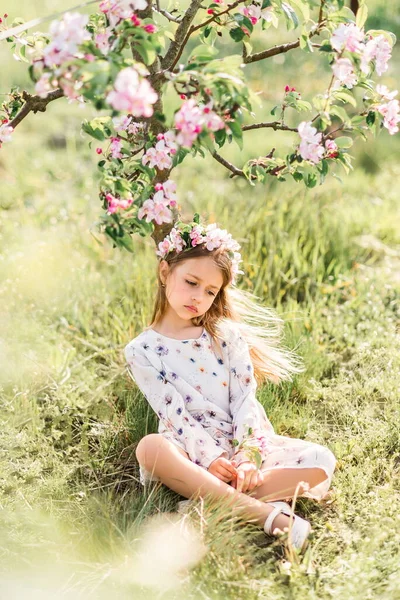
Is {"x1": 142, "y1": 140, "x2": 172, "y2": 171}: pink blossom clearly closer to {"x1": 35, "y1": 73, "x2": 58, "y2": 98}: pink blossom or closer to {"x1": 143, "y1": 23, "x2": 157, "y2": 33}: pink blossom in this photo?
{"x1": 143, "y1": 23, "x2": 157, "y2": 33}: pink blossom

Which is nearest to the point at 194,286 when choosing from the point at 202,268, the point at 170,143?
the point at 202,268

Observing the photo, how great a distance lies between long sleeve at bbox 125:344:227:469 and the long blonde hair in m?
0.21

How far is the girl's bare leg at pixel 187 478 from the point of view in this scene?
250 centimetres

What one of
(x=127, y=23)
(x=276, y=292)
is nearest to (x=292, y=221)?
(x=276, y=292)

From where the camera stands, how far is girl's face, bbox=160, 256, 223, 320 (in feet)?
8.98

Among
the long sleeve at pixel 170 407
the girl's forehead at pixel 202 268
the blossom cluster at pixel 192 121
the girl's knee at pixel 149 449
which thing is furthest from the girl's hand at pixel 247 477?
the blossom cluster at pixel 192 121

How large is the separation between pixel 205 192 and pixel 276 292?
1443 millimetres

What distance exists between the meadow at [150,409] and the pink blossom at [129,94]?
750mm

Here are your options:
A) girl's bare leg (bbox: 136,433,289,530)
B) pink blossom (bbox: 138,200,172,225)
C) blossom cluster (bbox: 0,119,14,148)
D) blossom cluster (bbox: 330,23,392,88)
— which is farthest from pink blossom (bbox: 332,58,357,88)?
girl's bare leg (bbox: 136,433,289,530)

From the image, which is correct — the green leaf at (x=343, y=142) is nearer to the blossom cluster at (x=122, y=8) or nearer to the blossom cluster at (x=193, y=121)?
the blossom cluster at (x=193, y=121)

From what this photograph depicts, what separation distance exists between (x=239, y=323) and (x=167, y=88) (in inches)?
51.2

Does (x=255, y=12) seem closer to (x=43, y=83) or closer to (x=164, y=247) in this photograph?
(x=164, y=247)

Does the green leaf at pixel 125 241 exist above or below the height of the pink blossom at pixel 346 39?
below

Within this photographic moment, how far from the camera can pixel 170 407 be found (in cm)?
268
